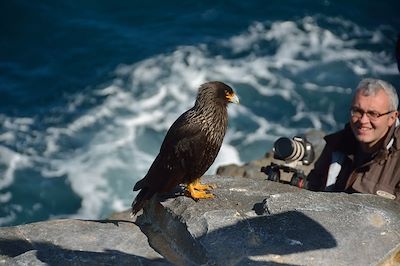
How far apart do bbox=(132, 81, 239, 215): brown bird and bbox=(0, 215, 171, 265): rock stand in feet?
0.96

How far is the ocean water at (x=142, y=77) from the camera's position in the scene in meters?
11.2

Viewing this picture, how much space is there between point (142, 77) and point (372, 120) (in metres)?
9.77

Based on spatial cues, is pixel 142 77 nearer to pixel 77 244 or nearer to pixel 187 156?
pixel 187 156

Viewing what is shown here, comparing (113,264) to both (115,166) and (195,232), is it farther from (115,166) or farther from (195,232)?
(115,166)

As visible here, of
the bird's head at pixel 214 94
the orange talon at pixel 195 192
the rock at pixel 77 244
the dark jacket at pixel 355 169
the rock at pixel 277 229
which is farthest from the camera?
the bird's head at pixel 214 94

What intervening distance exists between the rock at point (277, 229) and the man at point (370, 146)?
0.50 ft

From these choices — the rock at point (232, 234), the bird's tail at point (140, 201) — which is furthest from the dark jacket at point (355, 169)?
the bird's tail at point (140, 201)

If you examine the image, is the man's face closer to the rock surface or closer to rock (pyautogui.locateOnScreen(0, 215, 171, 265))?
the rock surface

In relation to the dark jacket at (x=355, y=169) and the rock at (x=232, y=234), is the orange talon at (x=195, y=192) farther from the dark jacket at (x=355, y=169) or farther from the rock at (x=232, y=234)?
the dark jacket at (x=355, y=169)

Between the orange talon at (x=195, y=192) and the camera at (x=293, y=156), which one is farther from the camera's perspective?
the camera at (x=293, y=156)

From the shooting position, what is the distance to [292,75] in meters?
14.2

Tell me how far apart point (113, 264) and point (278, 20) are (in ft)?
42.6

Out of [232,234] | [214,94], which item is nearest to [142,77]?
[214,94]

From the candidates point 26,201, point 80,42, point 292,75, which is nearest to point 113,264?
point 26,201
